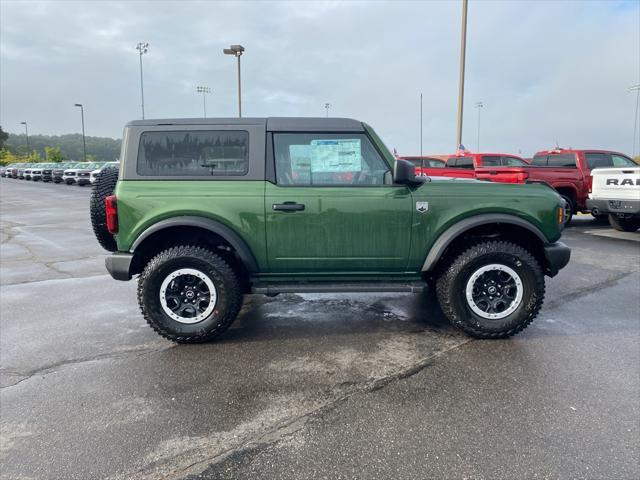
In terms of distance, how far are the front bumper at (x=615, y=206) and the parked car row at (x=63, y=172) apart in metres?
23.8

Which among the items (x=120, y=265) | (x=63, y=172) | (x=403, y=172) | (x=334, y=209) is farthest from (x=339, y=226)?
(x=63, y=172)

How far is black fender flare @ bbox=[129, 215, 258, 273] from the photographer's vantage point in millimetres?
3768

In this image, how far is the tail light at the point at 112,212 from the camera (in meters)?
3.78

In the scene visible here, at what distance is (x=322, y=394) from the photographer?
3.03 m

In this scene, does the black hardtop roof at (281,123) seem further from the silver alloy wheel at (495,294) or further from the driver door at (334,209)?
the silver alloy wheel at (495,294)

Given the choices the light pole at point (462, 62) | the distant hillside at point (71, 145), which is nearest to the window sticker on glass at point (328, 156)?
the light pole at point (462, 62)

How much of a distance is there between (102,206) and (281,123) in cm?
188

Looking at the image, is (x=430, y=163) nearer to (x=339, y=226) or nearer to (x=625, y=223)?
(x=625, y=223)

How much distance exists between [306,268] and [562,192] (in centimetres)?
966

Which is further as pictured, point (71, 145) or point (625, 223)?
point (71, 145)

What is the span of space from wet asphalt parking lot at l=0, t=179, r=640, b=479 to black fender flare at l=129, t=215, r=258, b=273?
0.84 m

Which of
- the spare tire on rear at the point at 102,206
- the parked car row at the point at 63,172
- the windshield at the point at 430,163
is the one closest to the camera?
the spare tire on rear at the point at 102,206

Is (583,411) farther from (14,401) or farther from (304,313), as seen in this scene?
(14,401)

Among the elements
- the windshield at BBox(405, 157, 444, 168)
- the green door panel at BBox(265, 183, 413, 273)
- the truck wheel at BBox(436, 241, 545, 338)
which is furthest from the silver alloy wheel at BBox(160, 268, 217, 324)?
the windshield at BBox(405, 157, 444, 168)
